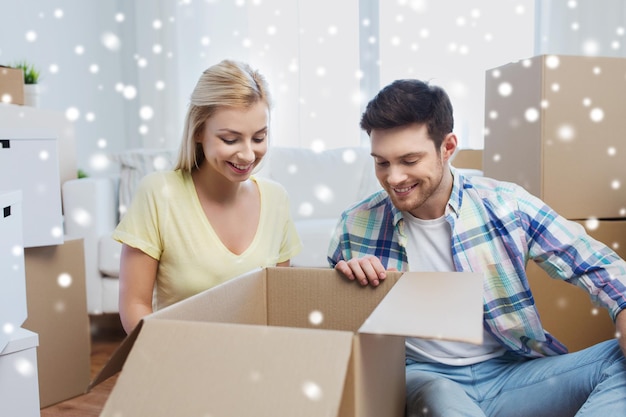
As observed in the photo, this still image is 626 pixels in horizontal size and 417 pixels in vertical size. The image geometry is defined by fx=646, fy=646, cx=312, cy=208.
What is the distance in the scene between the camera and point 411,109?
1.14 metres

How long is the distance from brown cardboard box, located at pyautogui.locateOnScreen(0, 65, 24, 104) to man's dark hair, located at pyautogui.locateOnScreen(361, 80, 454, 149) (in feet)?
4.49

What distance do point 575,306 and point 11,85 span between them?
70.5 inches

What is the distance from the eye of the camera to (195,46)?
3.45 meters

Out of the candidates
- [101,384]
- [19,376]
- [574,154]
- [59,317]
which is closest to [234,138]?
[19,376]

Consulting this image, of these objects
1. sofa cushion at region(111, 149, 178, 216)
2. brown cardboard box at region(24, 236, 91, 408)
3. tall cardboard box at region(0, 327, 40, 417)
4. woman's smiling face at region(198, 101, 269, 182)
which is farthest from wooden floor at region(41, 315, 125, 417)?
woman's smiling face at region(198, 101, 269, 182)

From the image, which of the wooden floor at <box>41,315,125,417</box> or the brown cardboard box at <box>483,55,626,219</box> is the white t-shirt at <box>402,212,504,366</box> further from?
the wooden floor at <box>41,315,125,417</box>

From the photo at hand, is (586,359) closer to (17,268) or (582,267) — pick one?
(582,267)

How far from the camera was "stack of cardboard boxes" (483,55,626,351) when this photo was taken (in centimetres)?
157

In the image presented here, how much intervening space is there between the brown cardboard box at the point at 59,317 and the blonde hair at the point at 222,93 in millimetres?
818

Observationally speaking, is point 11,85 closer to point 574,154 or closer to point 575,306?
point 574,154

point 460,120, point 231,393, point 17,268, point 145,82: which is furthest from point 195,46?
point 231,393

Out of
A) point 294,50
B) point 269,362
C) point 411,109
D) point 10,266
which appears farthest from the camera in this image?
point 294,50

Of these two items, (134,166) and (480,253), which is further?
(134,166)

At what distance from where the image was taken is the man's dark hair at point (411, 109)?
114cm
